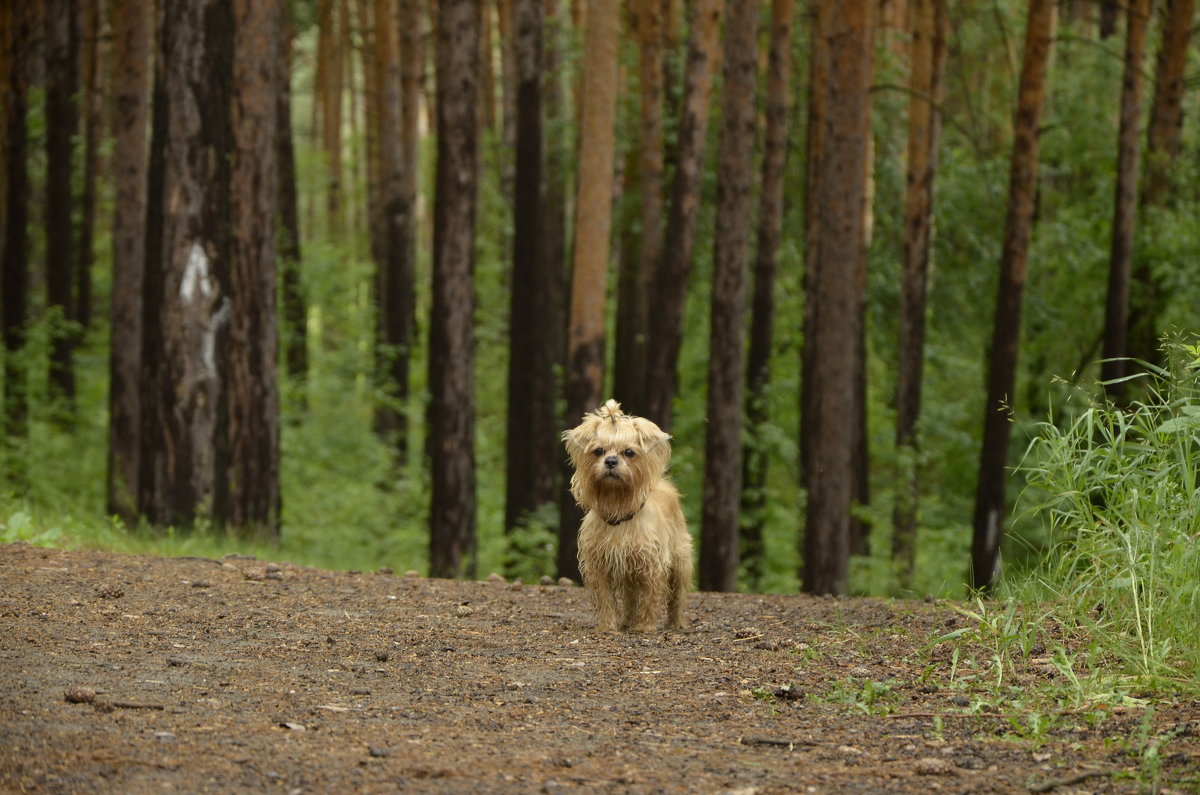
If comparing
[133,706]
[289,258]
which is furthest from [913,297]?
[133,706]

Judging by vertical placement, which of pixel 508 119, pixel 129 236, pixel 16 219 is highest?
pixel 508 119

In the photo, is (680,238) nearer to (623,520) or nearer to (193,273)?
(193,273)

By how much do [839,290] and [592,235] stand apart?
3.74 metres

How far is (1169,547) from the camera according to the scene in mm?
6340

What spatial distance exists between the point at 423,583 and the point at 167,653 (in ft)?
12.9

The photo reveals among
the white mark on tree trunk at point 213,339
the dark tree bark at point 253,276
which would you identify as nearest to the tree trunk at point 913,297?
the dark tree bark at point 253,276

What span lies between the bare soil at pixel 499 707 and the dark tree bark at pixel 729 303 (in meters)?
7.67

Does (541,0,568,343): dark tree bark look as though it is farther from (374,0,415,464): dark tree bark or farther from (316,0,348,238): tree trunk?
(316,0,348,238): tree trunk

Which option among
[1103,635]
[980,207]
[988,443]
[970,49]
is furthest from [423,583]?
[970,49]

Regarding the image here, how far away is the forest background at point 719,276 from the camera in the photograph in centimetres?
1670

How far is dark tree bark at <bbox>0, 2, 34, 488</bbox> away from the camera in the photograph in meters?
21.2

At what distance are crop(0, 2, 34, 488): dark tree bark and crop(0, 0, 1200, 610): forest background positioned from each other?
0.17 feet

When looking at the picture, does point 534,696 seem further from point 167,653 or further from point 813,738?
point 167,653

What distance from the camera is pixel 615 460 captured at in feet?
26.2
